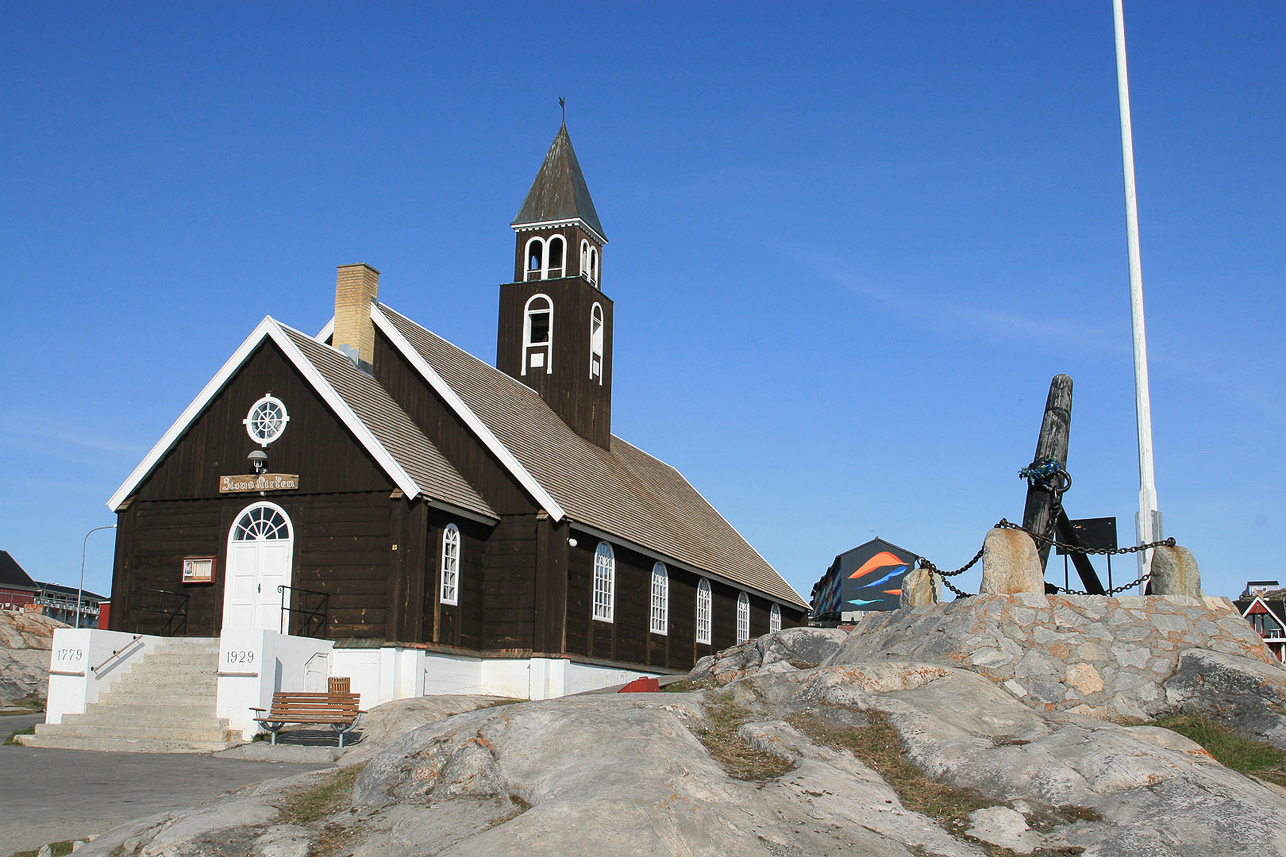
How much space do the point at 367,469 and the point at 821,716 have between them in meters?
13.8

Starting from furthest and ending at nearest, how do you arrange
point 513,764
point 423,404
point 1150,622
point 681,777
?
1. point 423,404
2. point 1150,622
3. point 513,764
4. point 681,777

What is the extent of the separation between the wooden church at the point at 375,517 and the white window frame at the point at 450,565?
1.6 inches

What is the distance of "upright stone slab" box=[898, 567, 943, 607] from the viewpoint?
16172 millimetres

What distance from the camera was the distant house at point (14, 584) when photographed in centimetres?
7412

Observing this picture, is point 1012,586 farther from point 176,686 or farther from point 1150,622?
point 176,686

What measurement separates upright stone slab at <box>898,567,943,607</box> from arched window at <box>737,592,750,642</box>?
18301mm

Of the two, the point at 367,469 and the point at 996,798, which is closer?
the point at 996,798

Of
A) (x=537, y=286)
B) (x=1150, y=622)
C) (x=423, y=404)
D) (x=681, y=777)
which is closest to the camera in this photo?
(x=681, y=777)

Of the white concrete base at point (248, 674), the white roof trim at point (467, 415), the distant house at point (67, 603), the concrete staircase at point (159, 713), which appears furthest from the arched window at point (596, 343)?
the distant house at point (67, 603)

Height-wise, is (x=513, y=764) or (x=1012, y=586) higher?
(x=1012, y=586)

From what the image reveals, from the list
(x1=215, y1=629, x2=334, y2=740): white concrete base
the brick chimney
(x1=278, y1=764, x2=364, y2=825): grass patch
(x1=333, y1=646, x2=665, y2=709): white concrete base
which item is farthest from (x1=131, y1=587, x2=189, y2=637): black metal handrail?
(x1=278, y1=764, x2=364, y2=825): grass patch

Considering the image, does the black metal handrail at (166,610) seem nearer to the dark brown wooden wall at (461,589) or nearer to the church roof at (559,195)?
the dark brown wooden wall at (461,589)

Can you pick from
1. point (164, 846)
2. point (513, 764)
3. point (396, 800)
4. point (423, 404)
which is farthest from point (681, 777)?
point (423, 404)

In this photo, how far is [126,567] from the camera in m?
24.3
